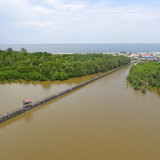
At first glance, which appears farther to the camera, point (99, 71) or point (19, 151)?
point (99, 71)

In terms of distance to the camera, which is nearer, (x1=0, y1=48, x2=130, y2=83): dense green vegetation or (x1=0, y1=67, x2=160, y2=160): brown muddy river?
(x1=0, y1=67, x2=160, y2=160): brown muddy river

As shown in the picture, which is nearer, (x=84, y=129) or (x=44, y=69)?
(x=84, y=129)

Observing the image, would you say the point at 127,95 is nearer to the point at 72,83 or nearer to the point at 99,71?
the point at 72,83

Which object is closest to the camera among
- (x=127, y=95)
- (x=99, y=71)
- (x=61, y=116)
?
(x=61, y=116)

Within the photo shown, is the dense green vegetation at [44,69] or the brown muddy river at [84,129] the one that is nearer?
the brown muddy river at [84,129]

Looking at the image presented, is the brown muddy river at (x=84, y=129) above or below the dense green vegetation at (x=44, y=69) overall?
below

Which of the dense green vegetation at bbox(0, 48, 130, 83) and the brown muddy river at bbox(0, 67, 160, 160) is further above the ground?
the dense green vegetation at bbox(0, 48, 130, 83)

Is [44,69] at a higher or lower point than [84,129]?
higher

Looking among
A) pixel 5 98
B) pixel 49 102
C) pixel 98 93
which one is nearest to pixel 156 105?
pixel 98 93
